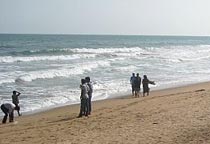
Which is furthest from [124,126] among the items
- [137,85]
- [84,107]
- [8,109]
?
[137,85]

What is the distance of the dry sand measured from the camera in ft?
34.2

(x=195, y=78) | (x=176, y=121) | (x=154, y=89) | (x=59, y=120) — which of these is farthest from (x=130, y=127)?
(x=195, y=78)

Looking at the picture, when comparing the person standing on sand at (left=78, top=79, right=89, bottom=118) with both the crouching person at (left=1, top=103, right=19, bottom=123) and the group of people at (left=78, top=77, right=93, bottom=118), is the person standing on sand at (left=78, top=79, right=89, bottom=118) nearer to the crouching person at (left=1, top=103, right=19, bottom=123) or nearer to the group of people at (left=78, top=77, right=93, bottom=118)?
the group of people at (left=78, top=77, right=93, bottom=118)

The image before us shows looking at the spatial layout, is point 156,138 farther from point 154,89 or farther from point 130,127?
point 154,89

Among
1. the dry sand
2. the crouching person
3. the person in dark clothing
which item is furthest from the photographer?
the person in dark clothing

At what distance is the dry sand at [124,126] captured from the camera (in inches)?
411

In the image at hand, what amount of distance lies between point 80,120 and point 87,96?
122 centimetres

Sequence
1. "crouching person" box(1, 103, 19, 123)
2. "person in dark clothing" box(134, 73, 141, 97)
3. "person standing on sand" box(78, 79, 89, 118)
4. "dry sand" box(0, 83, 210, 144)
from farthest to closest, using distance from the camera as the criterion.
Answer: "person in dark clothing" box(134, 73, 141, 97), "crouching person" box(1, 103, 19, 123), "person standing on sand" box(78, 79, 89, 118), "dry sand" box(0, 83, 210, 144)

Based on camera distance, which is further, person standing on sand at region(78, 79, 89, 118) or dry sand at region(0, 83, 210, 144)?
person standing on sand at region(78, 79, 89, 118)

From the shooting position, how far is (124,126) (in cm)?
1191

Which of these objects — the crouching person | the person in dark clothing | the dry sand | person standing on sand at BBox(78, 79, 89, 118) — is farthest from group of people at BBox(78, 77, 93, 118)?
the person in dark clothing

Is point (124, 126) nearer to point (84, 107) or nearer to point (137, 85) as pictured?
point (84, 107)

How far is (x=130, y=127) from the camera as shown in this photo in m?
11.7

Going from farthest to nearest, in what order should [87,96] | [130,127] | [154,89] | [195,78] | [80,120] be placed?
[195,78]
[154,89]
[87,96]
[80,120]
[130,127]
